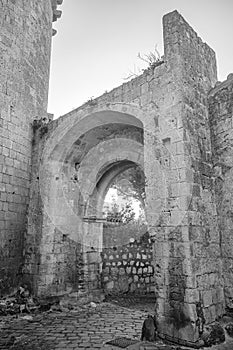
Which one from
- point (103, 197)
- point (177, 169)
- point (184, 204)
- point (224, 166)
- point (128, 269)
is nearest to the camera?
point (184, 204)

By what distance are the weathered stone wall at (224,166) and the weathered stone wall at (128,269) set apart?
3.14 m

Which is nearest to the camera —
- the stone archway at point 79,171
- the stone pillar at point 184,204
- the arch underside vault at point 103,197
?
the stone pillar at point 184,204

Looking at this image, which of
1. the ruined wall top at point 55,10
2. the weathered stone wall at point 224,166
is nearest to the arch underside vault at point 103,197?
the weathered stone wall at point 224,166

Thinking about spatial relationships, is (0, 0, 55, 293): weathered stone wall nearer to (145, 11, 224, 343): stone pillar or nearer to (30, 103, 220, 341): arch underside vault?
(30, 103, 220, 341): arch underside vault

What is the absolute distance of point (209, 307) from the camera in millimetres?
3449

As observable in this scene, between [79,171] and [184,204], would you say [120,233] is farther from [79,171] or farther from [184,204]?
[184,204]

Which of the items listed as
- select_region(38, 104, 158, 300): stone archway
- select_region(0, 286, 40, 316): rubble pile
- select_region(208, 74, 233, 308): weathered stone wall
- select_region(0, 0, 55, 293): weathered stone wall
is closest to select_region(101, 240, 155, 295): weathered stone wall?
select_region(38, 104, 158, 300): stone archway

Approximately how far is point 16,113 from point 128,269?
14.1 ft

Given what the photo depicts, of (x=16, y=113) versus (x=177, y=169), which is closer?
(x=177, y=169)

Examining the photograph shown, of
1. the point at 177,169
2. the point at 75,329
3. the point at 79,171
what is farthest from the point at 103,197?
the point at 177,169

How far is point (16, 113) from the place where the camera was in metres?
6.12

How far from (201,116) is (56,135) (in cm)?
307

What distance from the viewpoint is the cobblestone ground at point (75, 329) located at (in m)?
3.42

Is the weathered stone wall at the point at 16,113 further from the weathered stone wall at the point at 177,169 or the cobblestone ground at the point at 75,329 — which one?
the cobblestone ground at the point at 75,329
